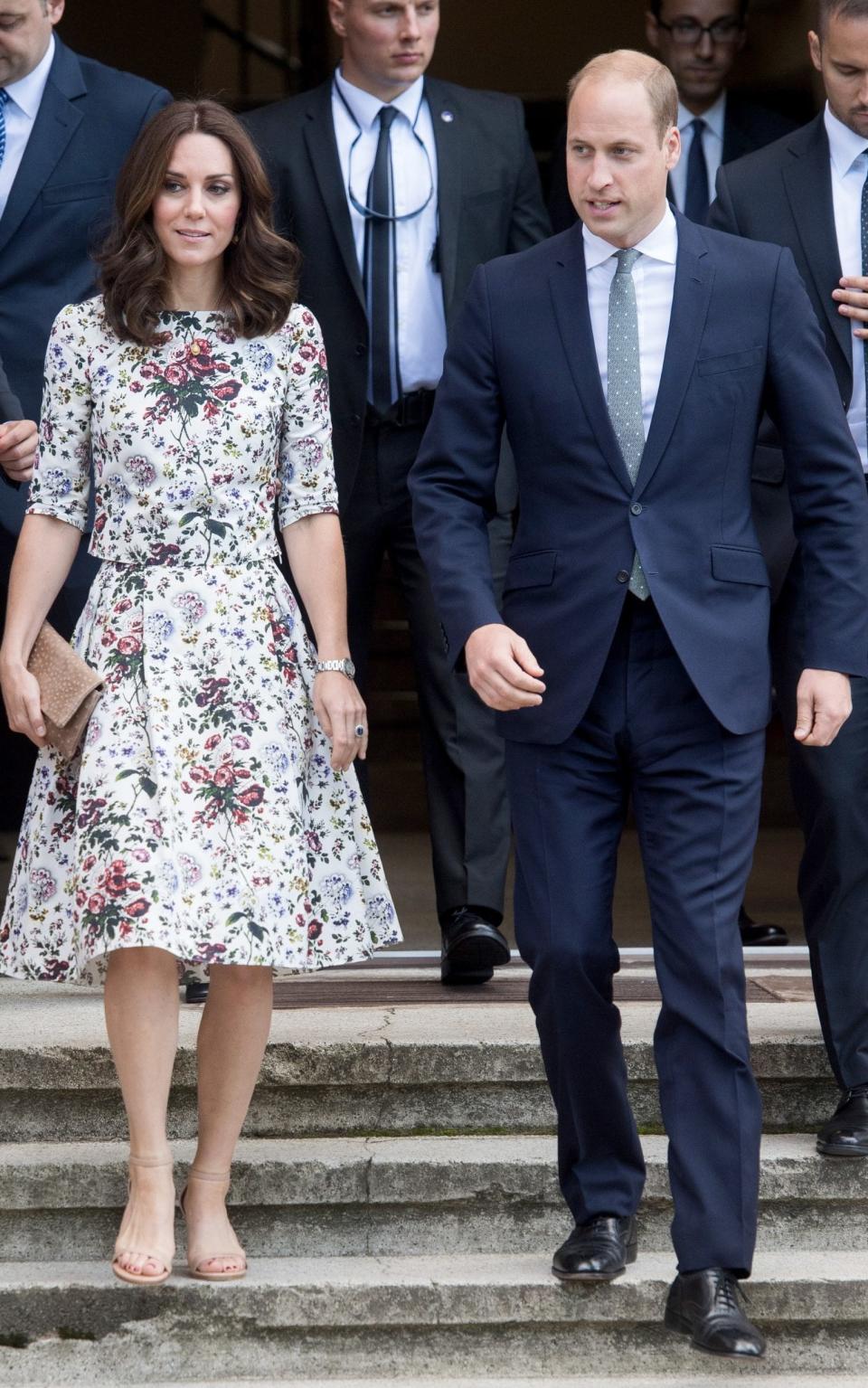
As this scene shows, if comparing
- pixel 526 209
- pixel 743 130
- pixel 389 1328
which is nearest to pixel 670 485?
pixel 389 1328

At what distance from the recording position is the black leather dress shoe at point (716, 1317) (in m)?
2.89

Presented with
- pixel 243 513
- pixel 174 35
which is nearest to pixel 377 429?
pixel 243 513

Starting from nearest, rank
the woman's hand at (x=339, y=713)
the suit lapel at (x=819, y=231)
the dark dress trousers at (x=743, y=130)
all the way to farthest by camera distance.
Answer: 1. the woman's hand at (x=339, y=713)
2. the suit lapel at (x=819, y=231)
3. the dark dress trousers at (x=743, y=130)

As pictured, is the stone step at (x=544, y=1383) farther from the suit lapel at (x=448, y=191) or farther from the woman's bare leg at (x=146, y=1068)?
the suit lapel at (x=448, y=191)

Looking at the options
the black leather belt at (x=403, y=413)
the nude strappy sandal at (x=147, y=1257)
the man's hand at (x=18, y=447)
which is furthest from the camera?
the black leather belt at (x=403, y=413)

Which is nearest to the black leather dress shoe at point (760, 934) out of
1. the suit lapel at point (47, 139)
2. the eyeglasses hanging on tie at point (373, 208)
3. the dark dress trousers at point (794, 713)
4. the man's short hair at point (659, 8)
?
the dark dress trousers at point (794, 713)

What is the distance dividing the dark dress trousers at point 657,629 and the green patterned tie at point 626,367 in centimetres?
3

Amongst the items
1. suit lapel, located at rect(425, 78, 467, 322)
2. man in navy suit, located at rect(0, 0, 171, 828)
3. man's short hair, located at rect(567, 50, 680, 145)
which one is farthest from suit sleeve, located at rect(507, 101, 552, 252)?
man's short hair, located at rect(567, 50, 680, 145)

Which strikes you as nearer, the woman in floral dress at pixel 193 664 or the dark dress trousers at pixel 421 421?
the woman in floral dress at pixel 193 664

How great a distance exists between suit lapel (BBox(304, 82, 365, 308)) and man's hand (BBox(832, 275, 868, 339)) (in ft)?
3.43

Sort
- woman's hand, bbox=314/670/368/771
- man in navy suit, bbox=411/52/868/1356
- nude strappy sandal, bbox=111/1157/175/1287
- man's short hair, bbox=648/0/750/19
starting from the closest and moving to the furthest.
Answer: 1. man in navy suit, bbox=411/52/868/1356
2. nude strappy sandal, bbox=111/1157/175/1287
3. woman's hand, bbox=314/670/368/771
4. man's short hair, bbox=648/0/750/19

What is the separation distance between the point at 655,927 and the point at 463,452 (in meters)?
0.77

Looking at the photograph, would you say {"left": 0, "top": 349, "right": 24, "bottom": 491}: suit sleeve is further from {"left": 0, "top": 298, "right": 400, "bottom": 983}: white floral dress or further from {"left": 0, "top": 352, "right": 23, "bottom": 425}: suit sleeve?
{"left": 0, "top": 298, "right": 400, "bottom": 983}: white floral dress

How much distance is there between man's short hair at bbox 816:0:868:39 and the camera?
348 centimetres
